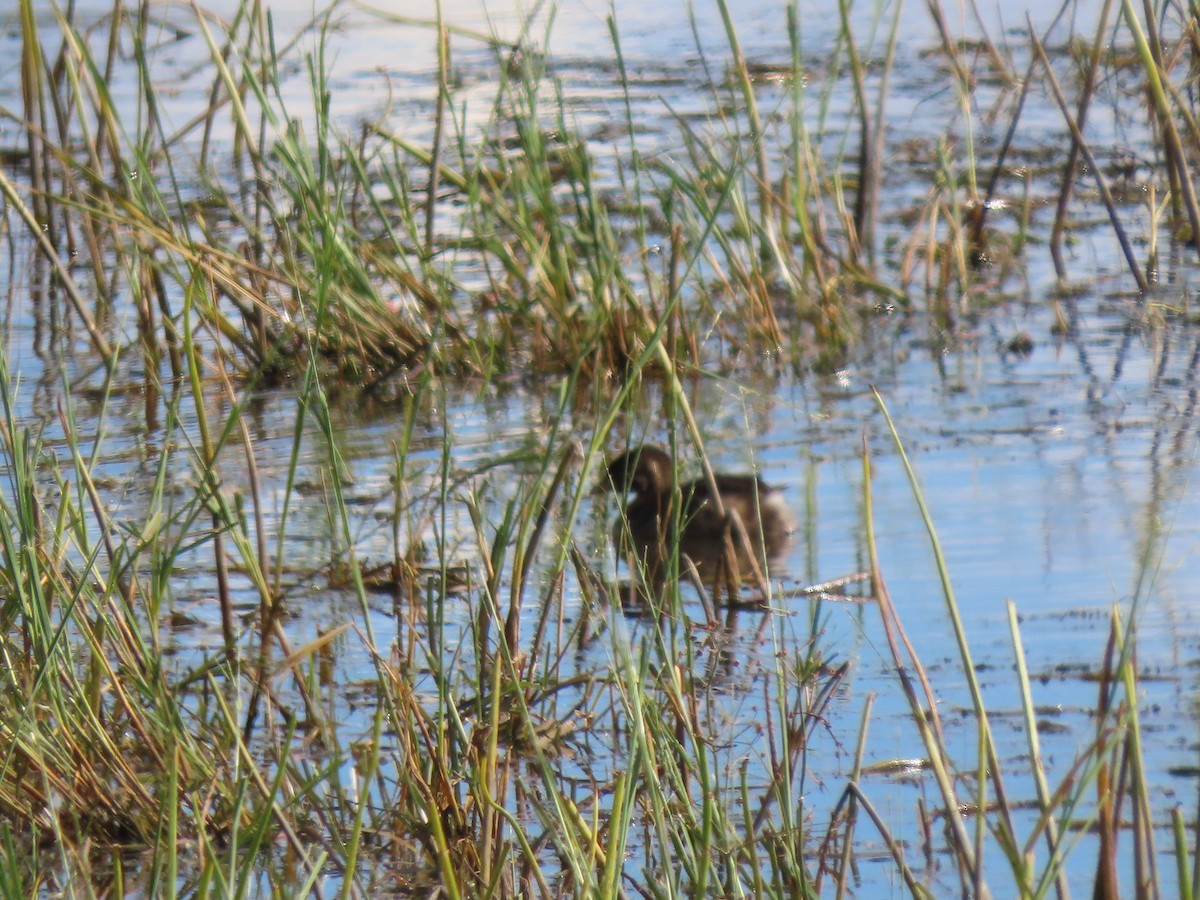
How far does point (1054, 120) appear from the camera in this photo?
8.97 meters

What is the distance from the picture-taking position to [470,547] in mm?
4266

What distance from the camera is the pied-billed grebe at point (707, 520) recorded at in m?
4.13

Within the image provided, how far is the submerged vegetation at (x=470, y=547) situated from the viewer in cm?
253

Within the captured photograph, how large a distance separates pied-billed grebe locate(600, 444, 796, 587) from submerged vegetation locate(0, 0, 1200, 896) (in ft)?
0.37


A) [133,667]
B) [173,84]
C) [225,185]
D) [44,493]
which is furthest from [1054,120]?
[133,667]

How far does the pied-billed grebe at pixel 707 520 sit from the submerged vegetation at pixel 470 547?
0.11 m

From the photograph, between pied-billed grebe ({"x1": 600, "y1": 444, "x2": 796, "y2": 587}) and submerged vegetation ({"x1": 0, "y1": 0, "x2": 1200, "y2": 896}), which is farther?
pied-billed grebe ({"x1": 600, "y1": 444, "x2": 796, "y2": 587})

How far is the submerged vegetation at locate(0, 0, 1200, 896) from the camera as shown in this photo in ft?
8.29

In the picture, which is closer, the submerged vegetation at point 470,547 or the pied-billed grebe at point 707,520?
the submerged vegetation at point 470,547

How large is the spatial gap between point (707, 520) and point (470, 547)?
0.75 m

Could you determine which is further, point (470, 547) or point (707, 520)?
point (707, 520)

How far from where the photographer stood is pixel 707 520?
479 cm

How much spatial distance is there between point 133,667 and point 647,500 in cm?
242

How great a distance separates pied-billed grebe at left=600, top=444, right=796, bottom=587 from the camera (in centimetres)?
413
